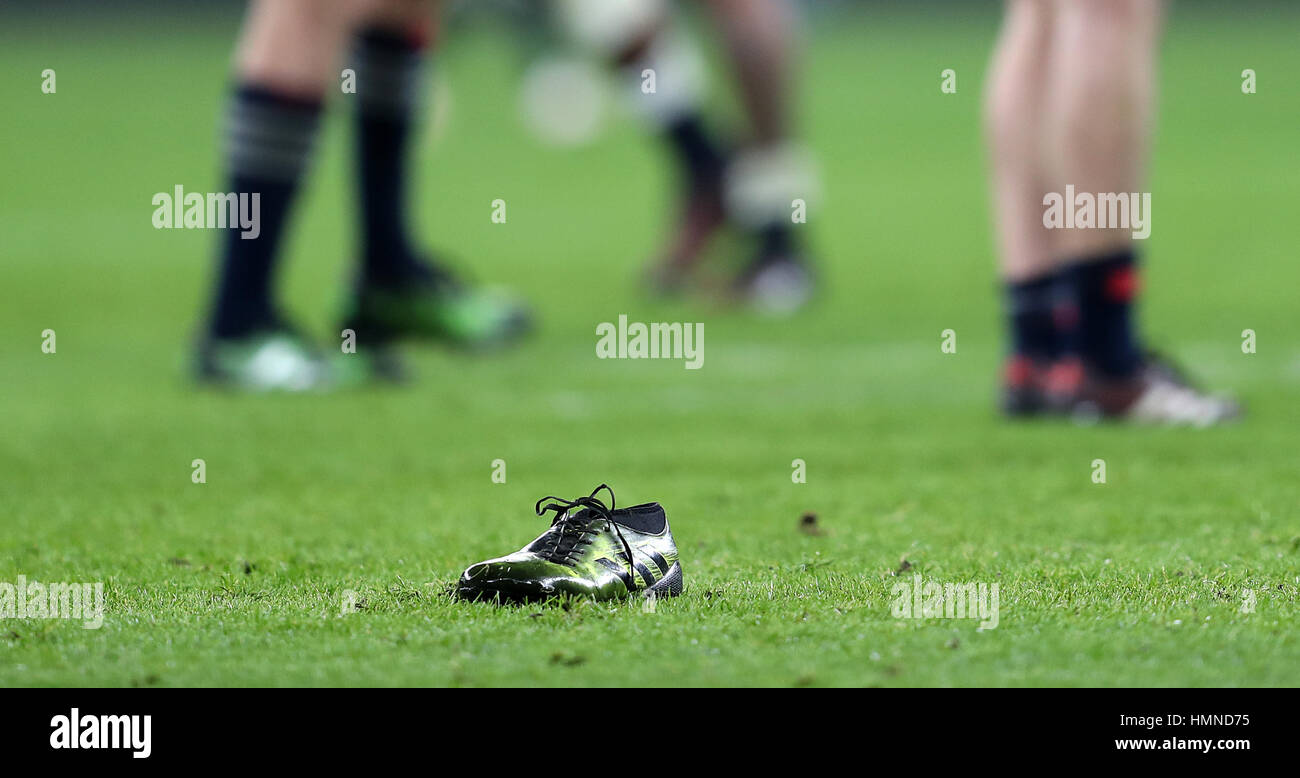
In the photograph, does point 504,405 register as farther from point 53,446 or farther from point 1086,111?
point 1086,111

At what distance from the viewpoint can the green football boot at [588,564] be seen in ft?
6.70

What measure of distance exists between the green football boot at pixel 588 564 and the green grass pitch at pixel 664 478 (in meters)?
0.04

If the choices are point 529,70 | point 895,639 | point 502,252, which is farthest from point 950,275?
point 529,70

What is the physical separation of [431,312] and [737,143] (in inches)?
60.6

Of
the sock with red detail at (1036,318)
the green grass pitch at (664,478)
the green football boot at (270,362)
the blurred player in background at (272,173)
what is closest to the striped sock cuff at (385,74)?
the blurred player in background at (272,173)

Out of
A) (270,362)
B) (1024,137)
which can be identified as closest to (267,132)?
(270,362)

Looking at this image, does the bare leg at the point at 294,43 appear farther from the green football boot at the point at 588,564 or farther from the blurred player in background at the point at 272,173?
the green football boot at the point at 588,564

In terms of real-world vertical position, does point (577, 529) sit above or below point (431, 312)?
below

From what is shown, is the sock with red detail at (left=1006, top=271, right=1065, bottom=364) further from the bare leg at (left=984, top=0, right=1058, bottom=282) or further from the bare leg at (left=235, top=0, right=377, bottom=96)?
the bare leg at (left=235, top=0, right=377, bottom=96)

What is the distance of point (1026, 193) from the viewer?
11.3 feet

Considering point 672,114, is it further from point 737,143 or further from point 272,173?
point 272,173

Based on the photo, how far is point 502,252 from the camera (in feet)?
21.6
